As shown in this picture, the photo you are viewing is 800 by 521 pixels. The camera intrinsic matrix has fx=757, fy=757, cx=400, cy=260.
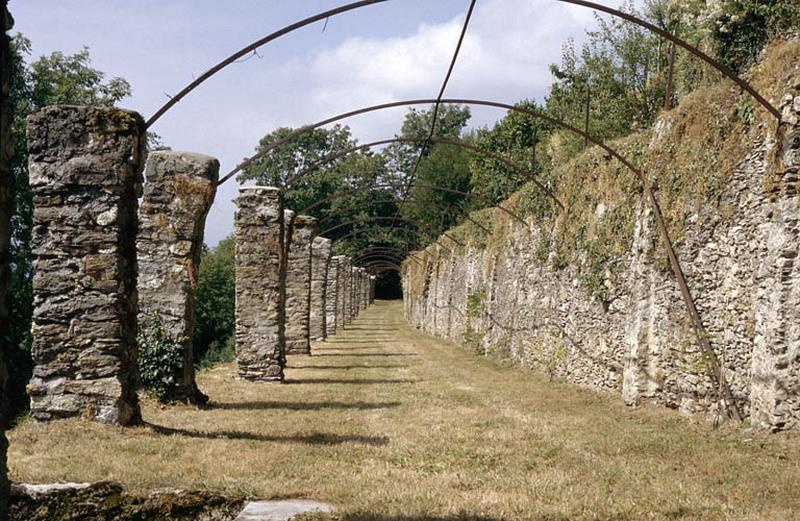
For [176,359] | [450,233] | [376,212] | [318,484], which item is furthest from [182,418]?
[376,212]

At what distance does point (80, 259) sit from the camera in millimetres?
6910

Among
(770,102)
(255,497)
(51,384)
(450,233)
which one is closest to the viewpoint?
(255,497)

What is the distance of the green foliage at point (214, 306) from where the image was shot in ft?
130

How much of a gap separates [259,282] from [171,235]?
11.1ft

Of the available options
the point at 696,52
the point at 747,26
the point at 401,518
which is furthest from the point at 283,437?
the point at 747,26

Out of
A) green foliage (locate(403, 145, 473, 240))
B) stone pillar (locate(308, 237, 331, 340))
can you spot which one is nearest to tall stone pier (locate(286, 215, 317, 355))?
stone pillar (locate(308, 237, 331, 340))

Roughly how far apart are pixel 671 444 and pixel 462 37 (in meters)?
4.96

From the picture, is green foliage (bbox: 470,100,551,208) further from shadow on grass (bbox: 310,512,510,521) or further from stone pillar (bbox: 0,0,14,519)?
stone pillar (bbox: 0,0,14,519)

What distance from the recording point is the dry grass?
16.6ft

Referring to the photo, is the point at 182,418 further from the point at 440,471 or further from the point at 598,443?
the point at 598,443

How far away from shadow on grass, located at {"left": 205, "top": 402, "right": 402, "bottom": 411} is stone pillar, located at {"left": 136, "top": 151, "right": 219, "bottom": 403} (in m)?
0.64

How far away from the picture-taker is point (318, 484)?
545 centimetres

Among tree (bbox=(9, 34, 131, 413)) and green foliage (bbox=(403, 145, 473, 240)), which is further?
green foliage (bbox=(403, 145, 473, 240))

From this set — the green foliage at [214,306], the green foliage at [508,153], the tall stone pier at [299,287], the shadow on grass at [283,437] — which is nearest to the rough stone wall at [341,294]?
the green foliage at [508,153]
